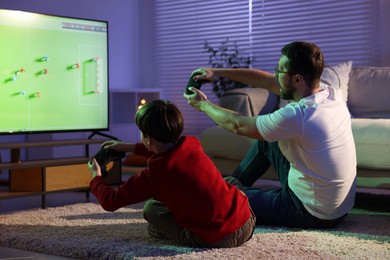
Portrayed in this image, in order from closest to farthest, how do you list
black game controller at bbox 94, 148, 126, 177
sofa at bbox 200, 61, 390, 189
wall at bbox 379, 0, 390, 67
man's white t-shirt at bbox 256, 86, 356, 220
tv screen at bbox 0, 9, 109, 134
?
1. black game controller at bbox 94, 148, 126, 177
2. man's white t-shirt at bbox 256, 86, 356, 220
3. sofa at bbox 200, 61, 390, 189
4. tv screen at bbox 0, 9, 109, 134
5. wall at bbox 379, 0, 390, 67

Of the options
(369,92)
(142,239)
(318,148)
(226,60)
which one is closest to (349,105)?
(369,92)

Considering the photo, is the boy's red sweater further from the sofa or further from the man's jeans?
the sofa

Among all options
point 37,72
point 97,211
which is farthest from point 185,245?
point 37,72

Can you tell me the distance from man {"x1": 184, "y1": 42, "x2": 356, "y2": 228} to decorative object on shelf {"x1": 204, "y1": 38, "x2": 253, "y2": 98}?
272 cm

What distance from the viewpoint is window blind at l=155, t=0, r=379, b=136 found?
510cm

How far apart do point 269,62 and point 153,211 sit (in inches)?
132

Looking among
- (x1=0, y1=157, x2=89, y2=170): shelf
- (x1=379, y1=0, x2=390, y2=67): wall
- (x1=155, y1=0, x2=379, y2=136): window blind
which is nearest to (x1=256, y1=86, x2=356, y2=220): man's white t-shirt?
(x1=0, y1=157, x2=89, y2=170): shelf

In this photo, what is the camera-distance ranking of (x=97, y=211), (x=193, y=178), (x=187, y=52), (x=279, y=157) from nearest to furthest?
(x=193, y=178)
(x=279, y=157)
(x=97, y=211)
(x=187, y=52)

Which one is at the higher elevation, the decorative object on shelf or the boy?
the decorative object on shelf

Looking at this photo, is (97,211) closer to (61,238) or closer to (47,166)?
(47,166)

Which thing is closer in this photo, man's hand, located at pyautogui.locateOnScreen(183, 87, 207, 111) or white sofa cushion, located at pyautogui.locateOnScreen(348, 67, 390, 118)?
man's hand, located at pyautogui.locateOnScreen(183, 87, 207, 111)

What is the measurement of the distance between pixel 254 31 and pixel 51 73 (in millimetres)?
2457

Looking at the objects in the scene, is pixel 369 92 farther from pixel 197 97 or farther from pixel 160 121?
pixel 160 121

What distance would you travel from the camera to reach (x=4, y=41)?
356cm
